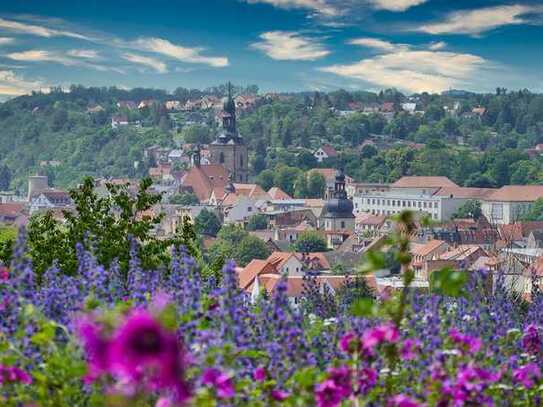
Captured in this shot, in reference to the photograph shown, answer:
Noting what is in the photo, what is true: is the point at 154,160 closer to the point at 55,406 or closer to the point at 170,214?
the point at 170,214

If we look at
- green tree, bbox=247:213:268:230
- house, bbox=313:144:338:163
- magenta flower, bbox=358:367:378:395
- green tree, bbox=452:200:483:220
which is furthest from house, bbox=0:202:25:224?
magenta flower, bbox=358:367:378:395

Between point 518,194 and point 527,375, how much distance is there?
94.5 m

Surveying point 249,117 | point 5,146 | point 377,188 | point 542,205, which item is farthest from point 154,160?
point 542,205

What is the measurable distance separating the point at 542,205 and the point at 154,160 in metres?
70.1

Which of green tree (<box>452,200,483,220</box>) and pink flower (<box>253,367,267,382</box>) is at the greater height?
pink flower (<box>253,367,267,382</box>)

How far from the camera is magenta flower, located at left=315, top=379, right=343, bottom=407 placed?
2877 millimetres

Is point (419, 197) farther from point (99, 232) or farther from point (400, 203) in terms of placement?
point (99, 232)

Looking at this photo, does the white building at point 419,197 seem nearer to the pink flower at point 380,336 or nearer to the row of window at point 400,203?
the row of window at point 400,203

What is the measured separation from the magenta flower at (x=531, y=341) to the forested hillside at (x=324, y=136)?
10567cm

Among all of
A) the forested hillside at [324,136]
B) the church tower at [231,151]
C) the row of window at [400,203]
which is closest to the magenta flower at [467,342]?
the row of window at [400,203]

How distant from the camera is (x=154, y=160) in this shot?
151 meters

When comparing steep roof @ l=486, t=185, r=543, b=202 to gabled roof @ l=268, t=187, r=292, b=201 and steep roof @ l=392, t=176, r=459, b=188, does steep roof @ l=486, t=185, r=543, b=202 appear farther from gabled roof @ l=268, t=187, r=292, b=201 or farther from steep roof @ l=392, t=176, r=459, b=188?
gabled roof @ l=268, t=187, r=292, b=201

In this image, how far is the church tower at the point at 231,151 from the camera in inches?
4798

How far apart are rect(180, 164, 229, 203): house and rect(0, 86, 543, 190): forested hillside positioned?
395 cm
